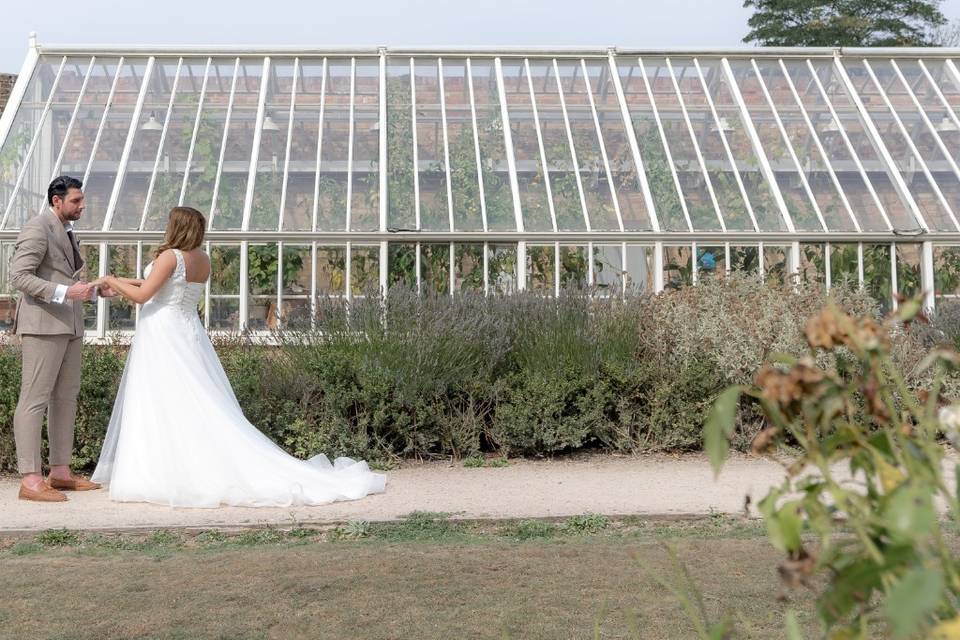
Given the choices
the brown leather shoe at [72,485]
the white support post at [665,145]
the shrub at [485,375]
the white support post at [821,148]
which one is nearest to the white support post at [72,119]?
the shrub at [485,375]

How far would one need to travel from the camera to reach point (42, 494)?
250 inches

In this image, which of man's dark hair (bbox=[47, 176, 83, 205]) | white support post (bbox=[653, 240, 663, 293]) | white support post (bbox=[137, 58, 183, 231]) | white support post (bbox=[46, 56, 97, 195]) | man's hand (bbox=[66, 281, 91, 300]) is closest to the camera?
man's hand (bbox=[66, 281, 91, 300])

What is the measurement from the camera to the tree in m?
32.3

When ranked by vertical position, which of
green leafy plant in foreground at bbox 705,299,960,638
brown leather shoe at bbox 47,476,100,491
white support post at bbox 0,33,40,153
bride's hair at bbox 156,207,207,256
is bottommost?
green leafy plant in foreground at bbox 705,299,960,638

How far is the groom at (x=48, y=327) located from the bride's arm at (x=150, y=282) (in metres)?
0.17

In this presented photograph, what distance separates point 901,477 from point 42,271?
613cm

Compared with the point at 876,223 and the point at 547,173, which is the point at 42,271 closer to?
the point at 547,173

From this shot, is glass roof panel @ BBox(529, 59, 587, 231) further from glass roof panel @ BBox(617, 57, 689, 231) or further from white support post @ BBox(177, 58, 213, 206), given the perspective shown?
white support post @ BBox(177, 58, 213, 206)

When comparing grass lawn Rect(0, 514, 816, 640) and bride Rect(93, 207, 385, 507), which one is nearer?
grass lawn Rect(0, 514, 816, 640)

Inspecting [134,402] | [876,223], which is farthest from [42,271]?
[876,223]

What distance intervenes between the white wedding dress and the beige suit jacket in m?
0.47

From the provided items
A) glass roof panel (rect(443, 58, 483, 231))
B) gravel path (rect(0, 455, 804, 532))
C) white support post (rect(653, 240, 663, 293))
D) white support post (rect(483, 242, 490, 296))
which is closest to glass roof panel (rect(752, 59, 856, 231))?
white support post (rect(653, 240, 663, 293))

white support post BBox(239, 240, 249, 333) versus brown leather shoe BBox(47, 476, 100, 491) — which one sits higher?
white support post BBox(239, 240, 249, 333)

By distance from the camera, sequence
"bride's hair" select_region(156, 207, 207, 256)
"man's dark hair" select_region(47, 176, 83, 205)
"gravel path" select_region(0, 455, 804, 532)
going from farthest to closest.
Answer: "bride's hair" select_region(156, 207, 207, 256), "man's dark hair" select_region(47, 176, 83, 205), "gravel path" select_region(0, 455, 804, 532)
